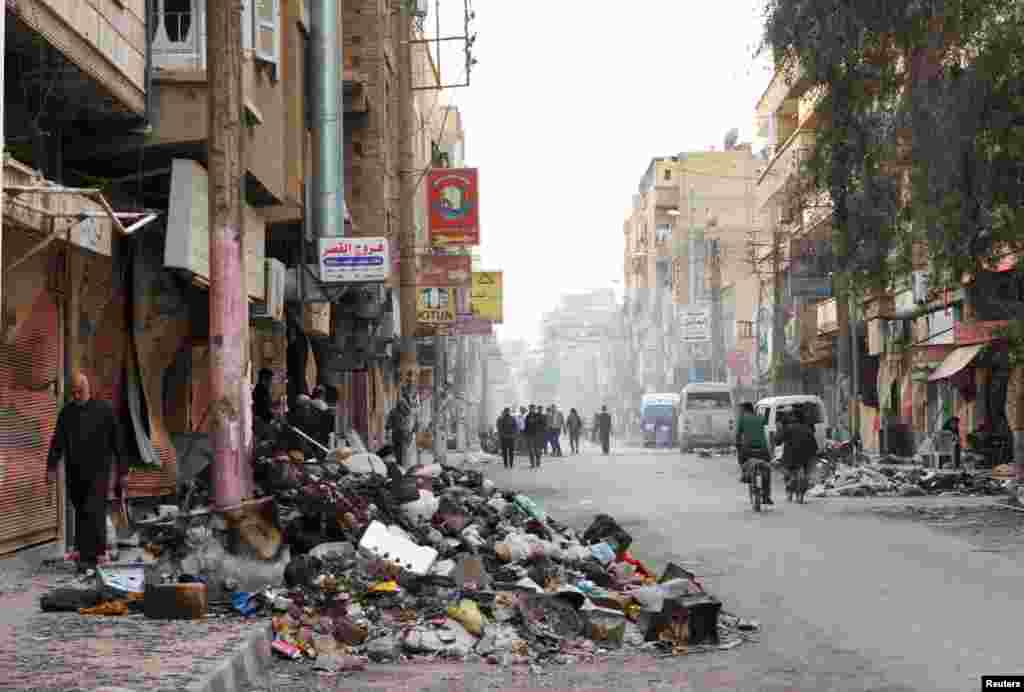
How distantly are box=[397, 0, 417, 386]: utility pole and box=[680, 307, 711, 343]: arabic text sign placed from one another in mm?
54557

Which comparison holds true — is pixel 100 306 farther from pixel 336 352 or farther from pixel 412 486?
pixel 336 352

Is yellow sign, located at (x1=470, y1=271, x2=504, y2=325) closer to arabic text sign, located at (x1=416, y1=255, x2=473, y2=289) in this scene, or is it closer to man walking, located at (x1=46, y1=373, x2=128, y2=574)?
arabic text sign, located at (x1=416, y1=255, x2=473, y2=289)

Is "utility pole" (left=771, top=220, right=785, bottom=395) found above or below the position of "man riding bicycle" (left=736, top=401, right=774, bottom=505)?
above

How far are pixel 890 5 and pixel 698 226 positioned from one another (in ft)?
344

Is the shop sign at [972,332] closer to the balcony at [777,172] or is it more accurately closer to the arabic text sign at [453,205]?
the arabic text sign at [453,205]

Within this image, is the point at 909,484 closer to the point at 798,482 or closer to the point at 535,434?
the point at 798,482

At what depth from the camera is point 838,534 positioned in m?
21.5

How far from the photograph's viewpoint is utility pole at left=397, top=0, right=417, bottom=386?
1564 inches

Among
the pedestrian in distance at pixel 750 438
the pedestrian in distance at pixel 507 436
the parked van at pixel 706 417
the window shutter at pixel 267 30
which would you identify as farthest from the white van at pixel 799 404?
the window shutter at pixel 267 30

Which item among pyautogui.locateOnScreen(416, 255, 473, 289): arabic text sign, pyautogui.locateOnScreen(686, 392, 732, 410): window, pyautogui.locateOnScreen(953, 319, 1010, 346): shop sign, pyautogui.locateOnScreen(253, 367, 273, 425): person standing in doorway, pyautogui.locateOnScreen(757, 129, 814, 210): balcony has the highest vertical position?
pyautogui.locateOnScreen(757, 129, 814, 210): balcony

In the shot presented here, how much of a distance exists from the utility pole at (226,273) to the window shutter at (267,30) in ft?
27.8

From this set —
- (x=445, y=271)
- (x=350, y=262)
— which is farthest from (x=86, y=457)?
(x=445, y=271)

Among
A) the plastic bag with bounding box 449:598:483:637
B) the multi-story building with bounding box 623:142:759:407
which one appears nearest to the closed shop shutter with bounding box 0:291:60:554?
the plastic bag with bounding box 449:598:483:637

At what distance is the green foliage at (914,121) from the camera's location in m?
23.7
